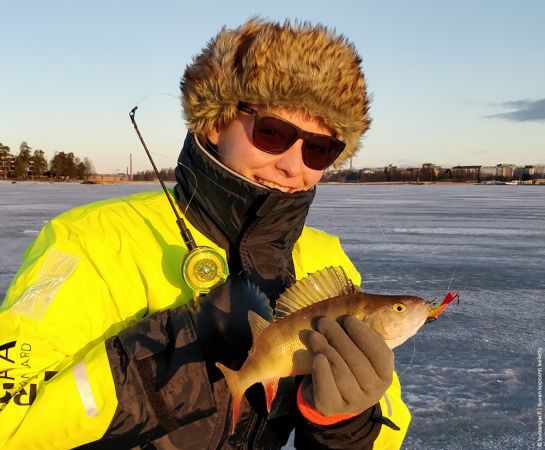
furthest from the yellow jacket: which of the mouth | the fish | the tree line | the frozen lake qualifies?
the tree line

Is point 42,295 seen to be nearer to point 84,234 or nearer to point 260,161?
point 84,234

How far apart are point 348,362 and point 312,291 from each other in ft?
0.88

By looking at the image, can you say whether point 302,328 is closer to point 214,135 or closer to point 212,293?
point 212,293

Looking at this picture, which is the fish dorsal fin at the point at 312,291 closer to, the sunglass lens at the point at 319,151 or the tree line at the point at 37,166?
the sunglass lens at the point at 319,151

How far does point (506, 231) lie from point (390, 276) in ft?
22.7

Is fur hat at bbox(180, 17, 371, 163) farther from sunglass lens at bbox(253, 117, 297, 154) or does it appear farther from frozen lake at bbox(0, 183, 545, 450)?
frozen lake at bbox(0, 183, 545, 450)

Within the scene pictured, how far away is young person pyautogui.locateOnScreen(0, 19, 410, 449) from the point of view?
1.56 metres

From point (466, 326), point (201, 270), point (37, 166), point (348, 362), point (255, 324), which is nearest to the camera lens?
point (348, 362)

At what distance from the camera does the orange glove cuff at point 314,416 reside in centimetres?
175

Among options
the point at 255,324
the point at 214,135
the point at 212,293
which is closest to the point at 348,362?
the point at 255,324

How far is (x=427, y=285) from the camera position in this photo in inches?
274

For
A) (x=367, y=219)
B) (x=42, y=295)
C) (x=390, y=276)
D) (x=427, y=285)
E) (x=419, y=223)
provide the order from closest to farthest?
(x=42, y=295), (x=427, y=285), (x=390, y=276), (x=419, y=223), (x=367, y=219)

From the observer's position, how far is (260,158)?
6.81 ft

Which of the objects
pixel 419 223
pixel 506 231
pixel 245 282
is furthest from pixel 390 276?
pixel 419 223
